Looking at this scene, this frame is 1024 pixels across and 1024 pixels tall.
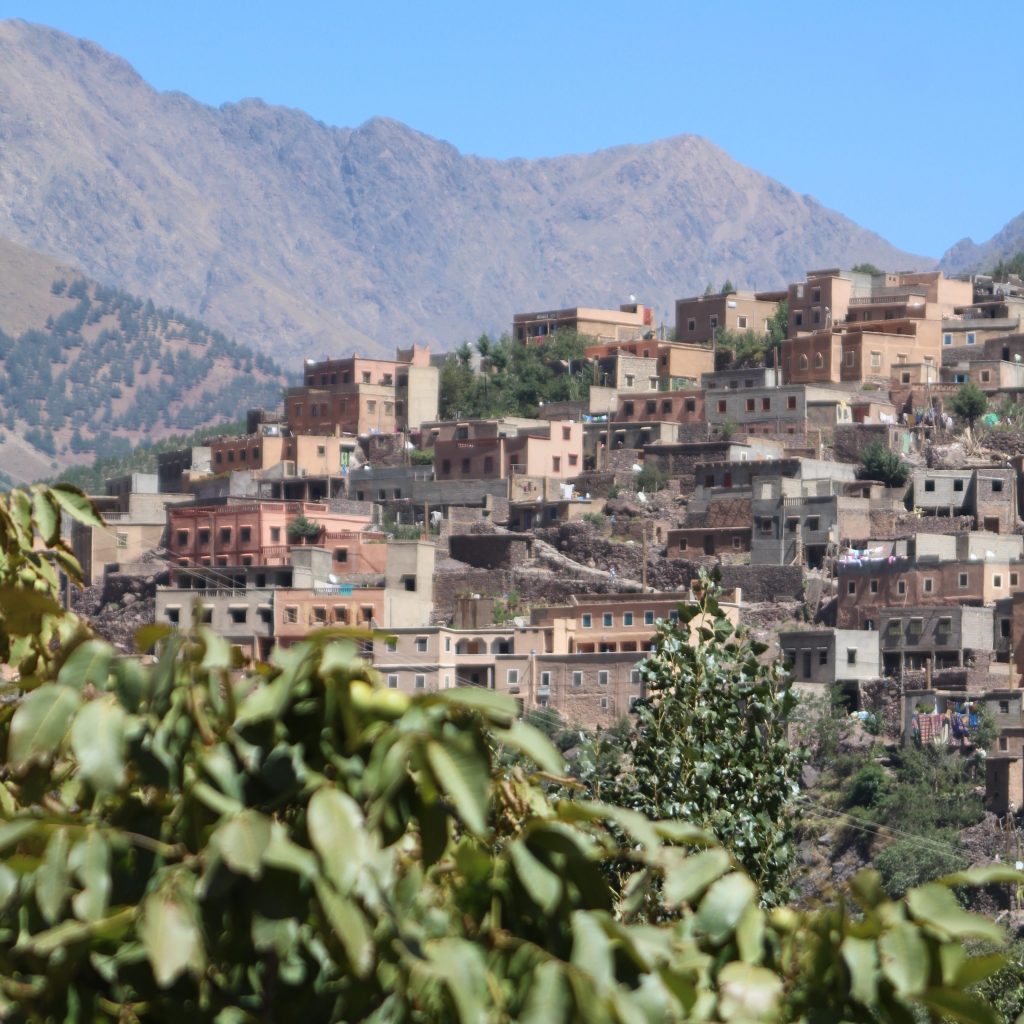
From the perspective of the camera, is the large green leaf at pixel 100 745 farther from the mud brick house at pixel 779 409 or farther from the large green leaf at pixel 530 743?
the mud brick house at pixel 779 409

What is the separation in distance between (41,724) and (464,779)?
28.3 inches

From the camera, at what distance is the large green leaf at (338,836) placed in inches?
138

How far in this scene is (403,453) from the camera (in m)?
61.8

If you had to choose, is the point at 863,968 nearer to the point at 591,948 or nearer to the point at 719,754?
the point at 591,948

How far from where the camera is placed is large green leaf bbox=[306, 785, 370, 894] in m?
3.50

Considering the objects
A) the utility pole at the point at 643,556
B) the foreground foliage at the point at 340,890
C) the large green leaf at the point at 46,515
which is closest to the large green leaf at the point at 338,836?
the foreground foliage at the point at 340,890

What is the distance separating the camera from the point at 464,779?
3.61 m

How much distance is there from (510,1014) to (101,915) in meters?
0.64

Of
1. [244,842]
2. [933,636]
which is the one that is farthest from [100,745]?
[933,636]

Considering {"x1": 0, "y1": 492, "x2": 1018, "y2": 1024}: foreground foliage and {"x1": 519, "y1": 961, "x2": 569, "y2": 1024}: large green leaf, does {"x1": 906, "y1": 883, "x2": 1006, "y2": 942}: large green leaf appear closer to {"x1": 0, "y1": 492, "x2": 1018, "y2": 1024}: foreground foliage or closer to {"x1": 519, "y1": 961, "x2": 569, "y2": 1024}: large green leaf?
{"x1": 0, "y1": 492, "x2": 1018, "y2": 1024}: foreground foliage

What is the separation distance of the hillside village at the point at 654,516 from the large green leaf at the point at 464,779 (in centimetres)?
3652

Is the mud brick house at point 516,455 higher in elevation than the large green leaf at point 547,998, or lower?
higher

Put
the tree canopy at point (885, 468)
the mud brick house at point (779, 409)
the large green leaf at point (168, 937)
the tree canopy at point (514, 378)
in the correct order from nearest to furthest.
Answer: the large green leaf at point (168, 937)
the tree canopy at point (885, 468)
the mud brick house at point (779, 409)
the tree canopy at point (514, 378)

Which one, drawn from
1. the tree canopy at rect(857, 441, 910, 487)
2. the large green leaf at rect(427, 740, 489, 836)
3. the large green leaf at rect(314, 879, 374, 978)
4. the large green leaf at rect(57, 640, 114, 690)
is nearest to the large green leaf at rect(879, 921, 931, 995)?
the large green leaf at rect(427, 740, 489, 836)
